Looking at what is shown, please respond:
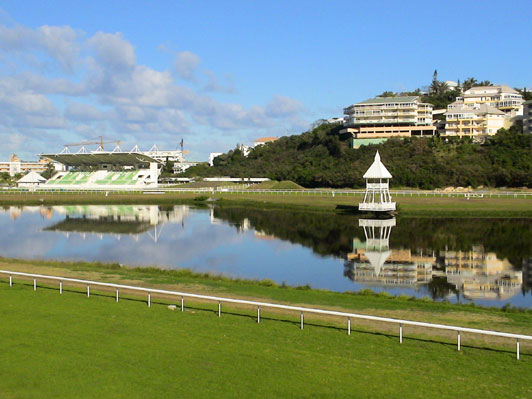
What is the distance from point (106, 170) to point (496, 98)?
76777 mm

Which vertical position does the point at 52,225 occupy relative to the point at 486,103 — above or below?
below

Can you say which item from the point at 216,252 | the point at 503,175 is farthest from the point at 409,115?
the point at 216,252

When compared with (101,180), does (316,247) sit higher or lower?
lower

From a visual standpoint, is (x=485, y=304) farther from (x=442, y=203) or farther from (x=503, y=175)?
(x=503, y=175)

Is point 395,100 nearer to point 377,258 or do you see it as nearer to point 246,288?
point 377,258

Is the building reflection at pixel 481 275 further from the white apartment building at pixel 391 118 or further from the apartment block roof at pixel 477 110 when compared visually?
the white apartment building at pixel 391 118

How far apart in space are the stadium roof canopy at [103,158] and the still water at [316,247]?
5146 centimetres

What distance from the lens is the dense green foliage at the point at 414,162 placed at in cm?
7669

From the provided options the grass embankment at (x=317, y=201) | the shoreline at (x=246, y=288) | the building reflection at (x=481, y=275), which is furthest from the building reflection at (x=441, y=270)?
the grass embankment at (x=317, y=201)

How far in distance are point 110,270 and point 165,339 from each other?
1143 cm

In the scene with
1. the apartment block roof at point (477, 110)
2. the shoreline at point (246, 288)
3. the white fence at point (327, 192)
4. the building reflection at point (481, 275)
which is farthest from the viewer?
the apartment block roof at point (477, 110)

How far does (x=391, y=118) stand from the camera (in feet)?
333

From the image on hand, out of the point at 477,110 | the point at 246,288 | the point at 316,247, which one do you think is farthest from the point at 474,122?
the point at 246,288

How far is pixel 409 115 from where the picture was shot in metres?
101
